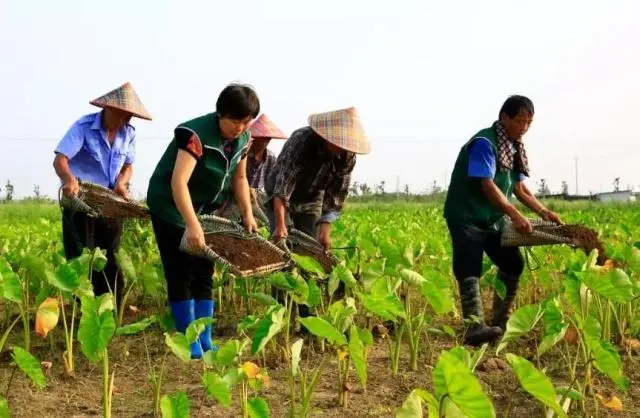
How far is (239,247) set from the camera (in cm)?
318

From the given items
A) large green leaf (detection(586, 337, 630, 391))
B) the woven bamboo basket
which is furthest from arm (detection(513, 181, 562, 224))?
large green leaf (detection(586, 337, 630, 391))

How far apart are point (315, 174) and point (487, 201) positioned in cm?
85

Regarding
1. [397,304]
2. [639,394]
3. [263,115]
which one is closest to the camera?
[397,304]

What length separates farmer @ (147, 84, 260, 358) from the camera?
2.89 metres

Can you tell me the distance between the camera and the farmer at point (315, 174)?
3490 millimetres

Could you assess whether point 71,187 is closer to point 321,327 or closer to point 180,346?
point 180,346

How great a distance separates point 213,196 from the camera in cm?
324

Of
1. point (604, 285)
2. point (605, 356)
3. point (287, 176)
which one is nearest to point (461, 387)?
point (605, 356)

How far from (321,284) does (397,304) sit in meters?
1.63

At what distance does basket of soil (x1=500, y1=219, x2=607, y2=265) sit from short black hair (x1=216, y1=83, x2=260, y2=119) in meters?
1.41

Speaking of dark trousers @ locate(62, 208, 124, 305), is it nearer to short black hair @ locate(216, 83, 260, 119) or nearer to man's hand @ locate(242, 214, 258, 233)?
man's hand @ locate(242, 214, 258, 233)

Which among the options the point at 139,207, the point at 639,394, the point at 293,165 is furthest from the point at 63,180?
the point at 639,394

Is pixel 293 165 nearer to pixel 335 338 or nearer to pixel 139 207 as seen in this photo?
pixel 139 207

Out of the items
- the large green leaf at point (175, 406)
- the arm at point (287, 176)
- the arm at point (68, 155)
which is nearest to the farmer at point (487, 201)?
the arm at point (287, 176)
